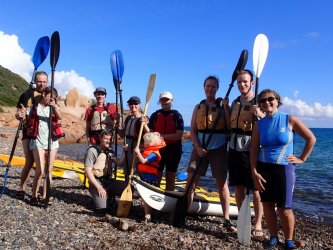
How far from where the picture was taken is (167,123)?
575cm

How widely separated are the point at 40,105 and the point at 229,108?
10.2ft

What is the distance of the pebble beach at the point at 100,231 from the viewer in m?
4.30

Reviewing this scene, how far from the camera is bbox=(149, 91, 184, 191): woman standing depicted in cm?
569

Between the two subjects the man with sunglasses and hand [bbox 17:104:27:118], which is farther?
hand [bbox 17:104:27:118]

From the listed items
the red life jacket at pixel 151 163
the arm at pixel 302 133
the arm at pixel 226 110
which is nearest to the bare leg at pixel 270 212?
the arm at pixel 302 133

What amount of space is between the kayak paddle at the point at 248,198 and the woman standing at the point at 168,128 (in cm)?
143

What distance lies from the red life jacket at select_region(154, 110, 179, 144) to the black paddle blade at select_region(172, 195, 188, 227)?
1.02 metres

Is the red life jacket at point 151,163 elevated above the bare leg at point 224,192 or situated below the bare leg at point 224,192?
above

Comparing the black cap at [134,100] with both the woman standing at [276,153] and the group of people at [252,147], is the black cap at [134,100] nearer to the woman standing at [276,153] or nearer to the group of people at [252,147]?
the group of people at [252,147]

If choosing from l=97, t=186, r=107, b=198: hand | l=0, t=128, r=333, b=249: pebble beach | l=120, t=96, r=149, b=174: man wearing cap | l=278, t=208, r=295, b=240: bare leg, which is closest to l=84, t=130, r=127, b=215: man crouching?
l=97, t=186, r=107, b=198: hand

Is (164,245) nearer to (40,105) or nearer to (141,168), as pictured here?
(141,168)

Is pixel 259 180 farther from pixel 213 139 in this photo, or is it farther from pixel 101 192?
pixel 101 192

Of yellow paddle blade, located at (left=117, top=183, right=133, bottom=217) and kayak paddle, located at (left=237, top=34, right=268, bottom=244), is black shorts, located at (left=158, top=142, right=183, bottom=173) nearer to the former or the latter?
yellow paddle blade, located at (left=117, top=183, right=133, bottom=217)

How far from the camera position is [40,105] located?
5777 mm
